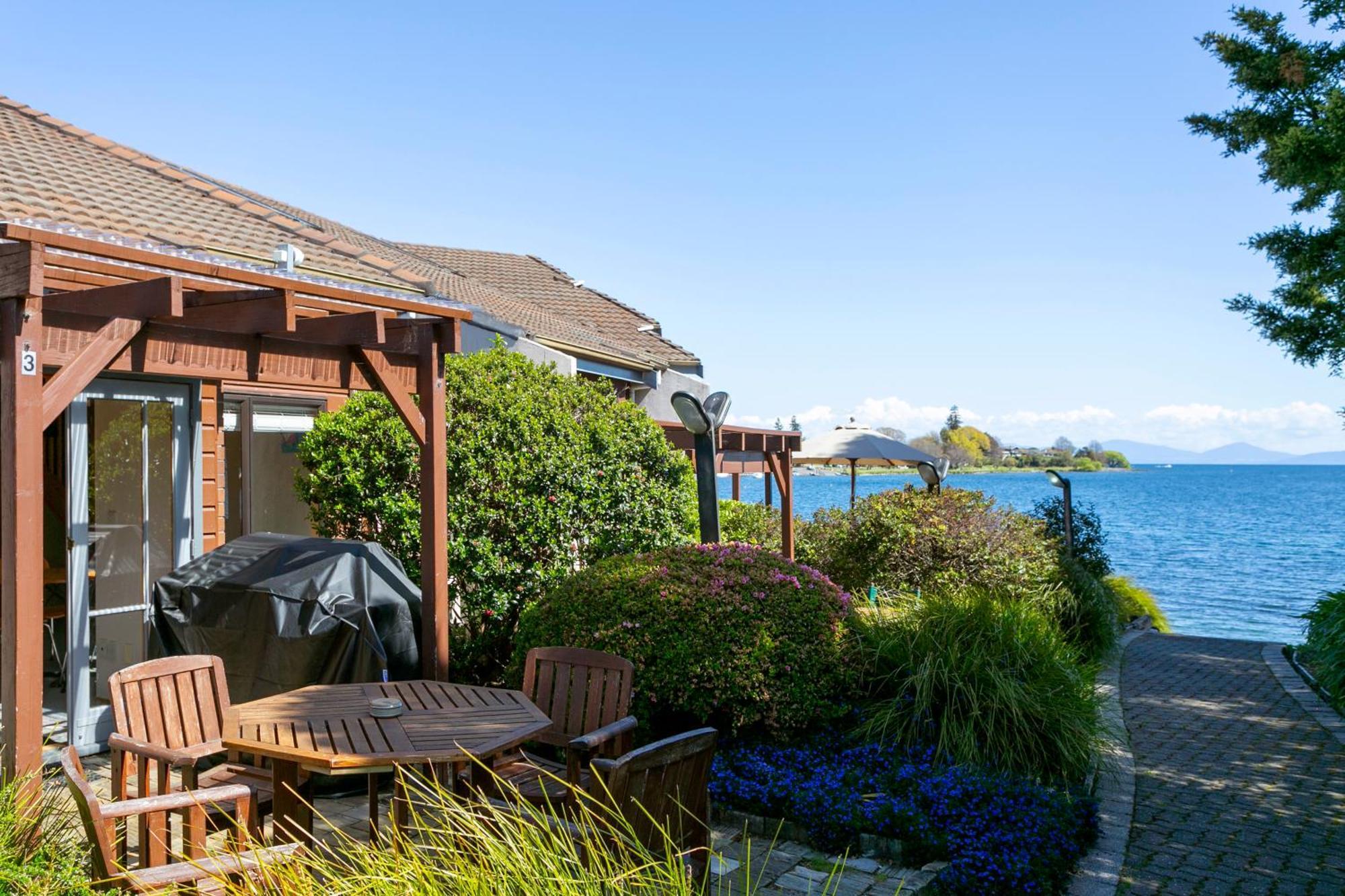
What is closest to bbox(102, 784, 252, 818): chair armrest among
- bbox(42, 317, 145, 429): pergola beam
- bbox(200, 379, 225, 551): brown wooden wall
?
bbox(42, 317, 145, 429): pergola beam

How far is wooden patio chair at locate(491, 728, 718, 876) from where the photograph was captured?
3.06 meters

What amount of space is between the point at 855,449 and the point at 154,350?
43.4 feet

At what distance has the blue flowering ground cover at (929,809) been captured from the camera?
173 inches

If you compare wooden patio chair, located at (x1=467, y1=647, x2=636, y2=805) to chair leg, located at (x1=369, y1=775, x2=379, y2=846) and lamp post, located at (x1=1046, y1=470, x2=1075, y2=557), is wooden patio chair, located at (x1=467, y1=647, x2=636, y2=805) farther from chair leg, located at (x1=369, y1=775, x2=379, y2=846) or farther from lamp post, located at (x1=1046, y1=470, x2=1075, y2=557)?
lamp post, located at (x1=1046, y1=470, x2=1075, y2=557)

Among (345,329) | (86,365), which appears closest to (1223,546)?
(345,329)

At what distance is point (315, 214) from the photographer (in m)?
14.7

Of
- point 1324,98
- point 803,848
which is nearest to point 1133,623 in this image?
point 1324,98

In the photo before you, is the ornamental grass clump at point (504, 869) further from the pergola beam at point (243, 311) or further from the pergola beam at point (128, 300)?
the pergola beam at point (243, 311)

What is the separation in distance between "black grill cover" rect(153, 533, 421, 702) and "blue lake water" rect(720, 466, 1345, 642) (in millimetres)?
8939

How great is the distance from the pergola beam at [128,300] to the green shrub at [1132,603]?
13.1 meters

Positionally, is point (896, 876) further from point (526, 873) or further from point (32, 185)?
point (32, 185)

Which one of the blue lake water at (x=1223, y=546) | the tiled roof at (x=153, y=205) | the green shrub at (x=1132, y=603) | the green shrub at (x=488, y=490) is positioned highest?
the tiled roof at (x=153, y=205)

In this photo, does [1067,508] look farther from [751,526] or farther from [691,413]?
[691,413]

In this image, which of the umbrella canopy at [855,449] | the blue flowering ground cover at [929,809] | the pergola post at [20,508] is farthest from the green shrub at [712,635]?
the umbrella canopy at [855,449]
